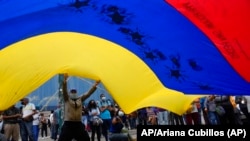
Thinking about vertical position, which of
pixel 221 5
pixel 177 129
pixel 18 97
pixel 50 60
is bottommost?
pixel 177 129

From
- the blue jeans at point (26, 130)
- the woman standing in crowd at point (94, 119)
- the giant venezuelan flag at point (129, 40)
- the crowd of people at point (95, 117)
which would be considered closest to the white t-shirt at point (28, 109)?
the crowd of people at point (95, 117)

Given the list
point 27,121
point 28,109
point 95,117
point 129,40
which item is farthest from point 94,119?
point 129,40

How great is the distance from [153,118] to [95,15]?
9679 mm

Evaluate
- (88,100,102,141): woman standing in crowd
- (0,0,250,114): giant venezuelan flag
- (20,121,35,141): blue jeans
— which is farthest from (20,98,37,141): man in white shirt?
(0,0,250,114): giant venezuelan flag

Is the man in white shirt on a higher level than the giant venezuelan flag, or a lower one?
lower

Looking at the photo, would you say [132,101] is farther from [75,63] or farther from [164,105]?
[75,63]

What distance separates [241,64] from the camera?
5633 mm

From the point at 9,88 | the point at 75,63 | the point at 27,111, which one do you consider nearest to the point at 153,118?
the point at 27,111

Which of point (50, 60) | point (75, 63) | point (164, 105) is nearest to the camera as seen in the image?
point (50, 60)

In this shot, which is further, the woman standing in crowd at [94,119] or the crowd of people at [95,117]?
the woman standing in crowd at [94,119]

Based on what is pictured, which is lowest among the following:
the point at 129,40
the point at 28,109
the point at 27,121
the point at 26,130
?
the point at 26,130

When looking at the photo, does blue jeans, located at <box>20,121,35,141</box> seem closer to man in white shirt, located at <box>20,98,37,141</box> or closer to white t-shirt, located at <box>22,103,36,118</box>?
man in white shirt, located at <box>20,98,37,141</box>

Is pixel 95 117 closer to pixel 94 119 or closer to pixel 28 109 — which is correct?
pixel 94 119

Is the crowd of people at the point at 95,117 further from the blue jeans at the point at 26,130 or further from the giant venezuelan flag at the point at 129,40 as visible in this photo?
the giant venezuelan flag at the point at 129,40
